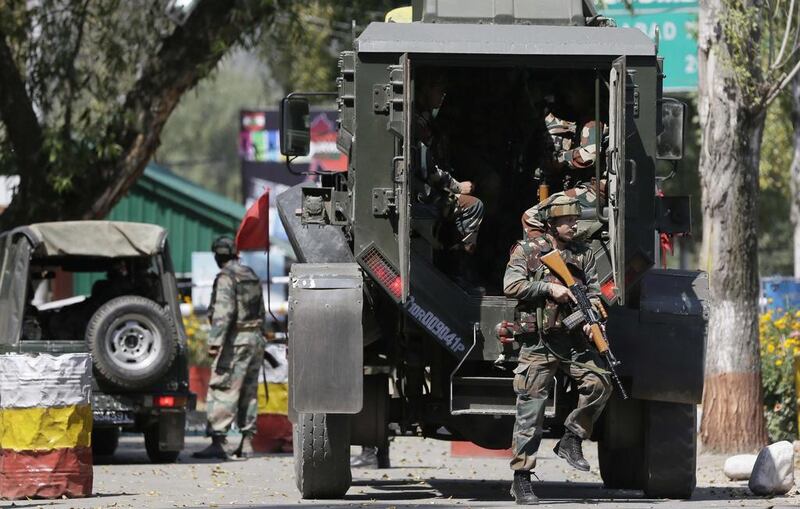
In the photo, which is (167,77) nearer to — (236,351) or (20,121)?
(20,121)

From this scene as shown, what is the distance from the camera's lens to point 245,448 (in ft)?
54.8

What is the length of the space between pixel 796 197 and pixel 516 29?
16203 mm

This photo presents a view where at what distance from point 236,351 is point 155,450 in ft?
3.92

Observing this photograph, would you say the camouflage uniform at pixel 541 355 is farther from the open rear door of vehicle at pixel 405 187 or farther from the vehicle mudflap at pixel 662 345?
the open rear door of vehicle at pixel 405 187

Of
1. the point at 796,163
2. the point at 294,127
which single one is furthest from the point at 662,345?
the point at 796,163

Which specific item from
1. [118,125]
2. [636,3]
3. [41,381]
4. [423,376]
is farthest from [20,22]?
[423,376]

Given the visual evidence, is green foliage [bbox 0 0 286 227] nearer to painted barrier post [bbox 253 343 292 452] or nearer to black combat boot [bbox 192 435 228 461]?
painted barrier post [bbox 253 343 292 452]

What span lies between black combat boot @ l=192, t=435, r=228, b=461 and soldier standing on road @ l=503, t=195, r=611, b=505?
6156 millimetres

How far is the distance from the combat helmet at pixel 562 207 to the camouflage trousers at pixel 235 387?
635cm

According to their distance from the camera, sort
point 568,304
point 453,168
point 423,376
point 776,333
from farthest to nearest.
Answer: point 776,333 < point 453,168 < point 423,376 < point 568,304

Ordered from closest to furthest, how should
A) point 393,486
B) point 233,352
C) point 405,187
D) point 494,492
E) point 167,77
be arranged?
point 405,187
point 494,492
point 393,486
point 233,352
point 167,77

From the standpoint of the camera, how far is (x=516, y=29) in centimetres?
1044

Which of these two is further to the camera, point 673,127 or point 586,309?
point 673,127

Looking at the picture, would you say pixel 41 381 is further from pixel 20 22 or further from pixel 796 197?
pixel 796 197
